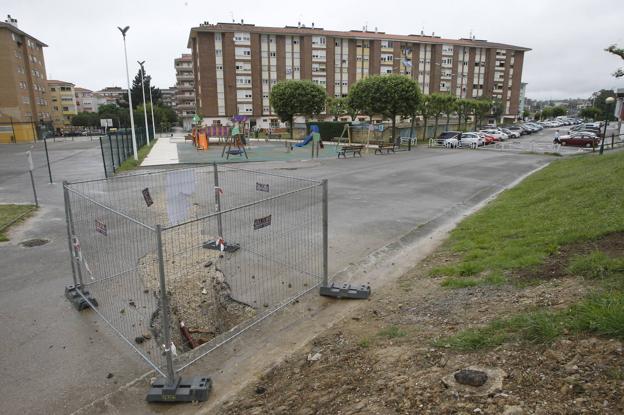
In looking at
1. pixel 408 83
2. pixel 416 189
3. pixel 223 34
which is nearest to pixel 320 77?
pixel 223 34

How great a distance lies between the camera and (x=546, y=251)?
598cm

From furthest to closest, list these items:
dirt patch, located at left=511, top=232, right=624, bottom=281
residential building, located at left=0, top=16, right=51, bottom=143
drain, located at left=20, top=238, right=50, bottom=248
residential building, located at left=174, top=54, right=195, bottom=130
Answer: residential building, located at left=174, top=54, right=195, bottom=130
residential building, located at left=0, top=16, right=51, bottom=143
drain, located at left=20, top=238, right=50, bottom=248
dirt patch, located at left=511, top=232, right=624, bottom=281

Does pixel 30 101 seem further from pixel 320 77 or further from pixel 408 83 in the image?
pixel 408 83

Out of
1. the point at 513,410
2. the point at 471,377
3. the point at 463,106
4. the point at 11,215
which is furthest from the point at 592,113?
the point at 513,410

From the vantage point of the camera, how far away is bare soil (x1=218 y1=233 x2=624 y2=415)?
2764 mm

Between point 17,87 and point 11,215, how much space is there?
2707 inches

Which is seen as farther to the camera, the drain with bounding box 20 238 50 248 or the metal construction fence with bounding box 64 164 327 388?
the drain with bounding box 20 238 50 248

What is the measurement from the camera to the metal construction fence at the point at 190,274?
4.82 metres

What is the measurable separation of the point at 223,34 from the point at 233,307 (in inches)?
2748

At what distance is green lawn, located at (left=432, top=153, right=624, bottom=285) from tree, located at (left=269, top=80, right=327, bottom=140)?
124 ft

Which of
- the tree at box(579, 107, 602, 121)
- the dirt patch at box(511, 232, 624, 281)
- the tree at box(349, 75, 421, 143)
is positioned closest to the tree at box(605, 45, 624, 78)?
the dirt patch at box(511, 232, 624, 281)

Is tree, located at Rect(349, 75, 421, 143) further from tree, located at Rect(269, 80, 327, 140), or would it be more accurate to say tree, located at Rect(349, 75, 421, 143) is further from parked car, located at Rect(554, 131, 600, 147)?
parked car, located at Rect(554, 131, 600, 147)

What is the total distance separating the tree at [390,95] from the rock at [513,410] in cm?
3664

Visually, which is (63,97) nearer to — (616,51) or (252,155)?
(252,155)
